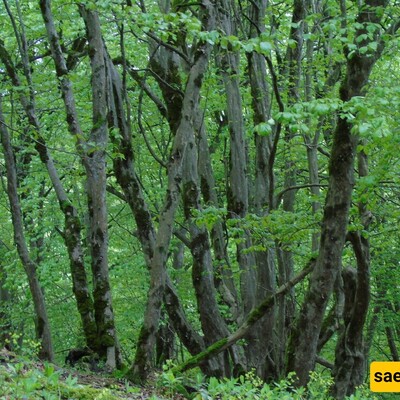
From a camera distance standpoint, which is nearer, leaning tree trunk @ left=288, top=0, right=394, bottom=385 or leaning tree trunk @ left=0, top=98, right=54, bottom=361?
leaning tree trunk @ left=288, top=0, right=394, bottom=385

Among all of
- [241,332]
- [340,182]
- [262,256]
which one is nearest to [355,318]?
[241,332]

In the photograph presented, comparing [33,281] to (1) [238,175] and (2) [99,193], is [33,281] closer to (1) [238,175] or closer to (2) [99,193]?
(2) [99,193]

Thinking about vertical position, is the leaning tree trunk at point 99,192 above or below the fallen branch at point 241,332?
above

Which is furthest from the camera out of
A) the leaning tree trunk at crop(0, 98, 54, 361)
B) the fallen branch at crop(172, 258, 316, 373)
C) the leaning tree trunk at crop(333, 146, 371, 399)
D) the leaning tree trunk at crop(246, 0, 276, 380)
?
the leaning tree trunk at crop(246, 0, 276, 380)

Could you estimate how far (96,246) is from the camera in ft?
30.5

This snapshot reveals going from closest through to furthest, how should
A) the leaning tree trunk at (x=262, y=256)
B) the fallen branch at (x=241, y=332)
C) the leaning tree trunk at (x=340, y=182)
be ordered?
the leaning tree trunk at (x=340, y=182)
the fallen branch at (x=241, y=332)
the leaning tree trunk at (x=262, y=256)

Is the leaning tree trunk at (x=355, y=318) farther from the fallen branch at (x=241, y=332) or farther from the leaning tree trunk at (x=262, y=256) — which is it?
the leaning tree trunk at (x=262, y=256)

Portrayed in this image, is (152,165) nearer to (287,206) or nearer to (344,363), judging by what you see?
(287,206)

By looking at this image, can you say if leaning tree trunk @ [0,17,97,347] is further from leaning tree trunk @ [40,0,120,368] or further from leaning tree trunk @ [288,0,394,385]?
leaning tree trunk @ [288,0,394,385]

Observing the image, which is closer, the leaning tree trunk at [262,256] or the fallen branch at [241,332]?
the fallen branch at [241,332]

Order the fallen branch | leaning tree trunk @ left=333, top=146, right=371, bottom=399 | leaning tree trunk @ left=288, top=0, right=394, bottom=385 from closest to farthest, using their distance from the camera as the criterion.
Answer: leaning tree trunk @ left=288, top=0, right=394, bottom=385
leaning tree trunk @ left=333, top=146, right=371, bottom=399
the fallen branch

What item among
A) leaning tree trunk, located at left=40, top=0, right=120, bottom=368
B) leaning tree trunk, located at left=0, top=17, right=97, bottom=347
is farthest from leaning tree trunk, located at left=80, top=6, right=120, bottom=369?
leaning tree trunk, located at left=0, top=17, right=97, bottom=347

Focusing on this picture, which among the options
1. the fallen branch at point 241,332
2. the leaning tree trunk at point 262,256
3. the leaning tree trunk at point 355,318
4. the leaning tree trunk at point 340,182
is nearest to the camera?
the leaning tree trunk at point 340,182

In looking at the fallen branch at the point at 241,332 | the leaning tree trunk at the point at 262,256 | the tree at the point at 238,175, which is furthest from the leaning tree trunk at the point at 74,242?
the leaning tree trunk at the point at 262,256
